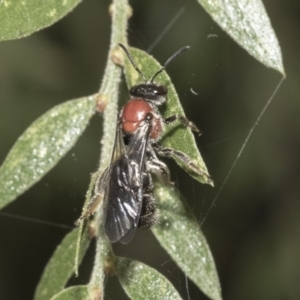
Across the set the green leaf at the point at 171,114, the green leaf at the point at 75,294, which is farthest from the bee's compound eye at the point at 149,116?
the green leaf at the point at 75,294

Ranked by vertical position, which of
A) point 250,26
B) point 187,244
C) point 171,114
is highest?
point 250,26

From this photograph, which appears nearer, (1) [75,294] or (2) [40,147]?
(1) [75,294]

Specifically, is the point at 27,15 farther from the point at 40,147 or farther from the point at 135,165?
the point at 135,165

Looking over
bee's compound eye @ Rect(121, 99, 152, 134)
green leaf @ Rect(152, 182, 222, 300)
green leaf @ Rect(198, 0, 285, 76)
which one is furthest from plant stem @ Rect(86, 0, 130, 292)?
green leaf @ Rect(198, 0, 285, 76)

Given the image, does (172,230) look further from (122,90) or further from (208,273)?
(122,90)

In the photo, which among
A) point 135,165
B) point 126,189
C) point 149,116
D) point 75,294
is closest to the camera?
point 75,294

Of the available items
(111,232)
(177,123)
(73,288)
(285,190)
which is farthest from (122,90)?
(285,190)

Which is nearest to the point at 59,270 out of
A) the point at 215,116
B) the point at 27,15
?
the point at 27,15

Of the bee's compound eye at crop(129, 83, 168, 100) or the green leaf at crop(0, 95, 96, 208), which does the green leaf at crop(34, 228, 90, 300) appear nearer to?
the green leaf at crop(0, 95, 96, 208)
